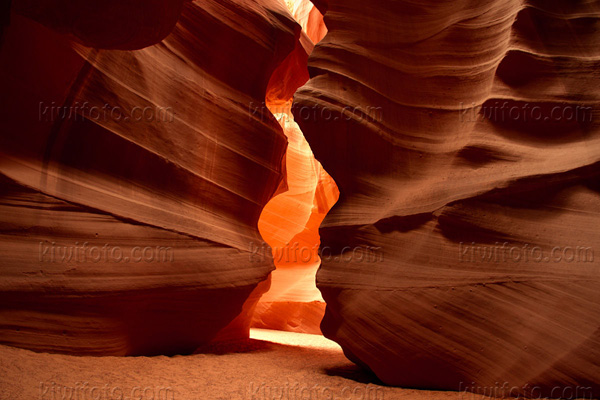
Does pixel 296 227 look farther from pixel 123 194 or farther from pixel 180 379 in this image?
pixel 180 379

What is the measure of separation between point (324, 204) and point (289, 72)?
4524mm

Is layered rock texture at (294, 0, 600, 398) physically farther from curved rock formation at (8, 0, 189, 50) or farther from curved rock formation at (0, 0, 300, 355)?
curved rock formation at (8, 0, 189, 50)

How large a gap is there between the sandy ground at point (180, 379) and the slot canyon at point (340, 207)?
34 mm

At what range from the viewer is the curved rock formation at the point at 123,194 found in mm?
4176

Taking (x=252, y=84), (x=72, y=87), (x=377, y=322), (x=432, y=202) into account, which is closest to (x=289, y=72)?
(x=252, y=84)

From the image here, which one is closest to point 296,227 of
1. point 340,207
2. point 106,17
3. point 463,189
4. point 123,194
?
point 340,207

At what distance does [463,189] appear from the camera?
407 cm

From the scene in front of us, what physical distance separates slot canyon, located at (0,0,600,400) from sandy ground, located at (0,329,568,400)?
3cm

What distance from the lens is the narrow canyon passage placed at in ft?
33.1

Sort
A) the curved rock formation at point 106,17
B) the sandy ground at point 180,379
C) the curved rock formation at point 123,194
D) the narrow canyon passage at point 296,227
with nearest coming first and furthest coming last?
the sandy ground at point 180,379, the curved rock formation at point 106,17, the curved rock formation at point 123,194, the narrow canyon passage at point 296,227

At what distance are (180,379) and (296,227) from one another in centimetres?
857

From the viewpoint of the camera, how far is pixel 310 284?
10.8 meters

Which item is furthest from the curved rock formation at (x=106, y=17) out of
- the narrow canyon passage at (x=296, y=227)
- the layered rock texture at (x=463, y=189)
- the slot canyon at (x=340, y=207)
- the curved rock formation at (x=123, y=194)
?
the narrow canyon passage at (x=296, y=227)

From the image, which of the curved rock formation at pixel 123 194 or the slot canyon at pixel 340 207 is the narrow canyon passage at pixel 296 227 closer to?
the curved rock formation at pixel 123 194
